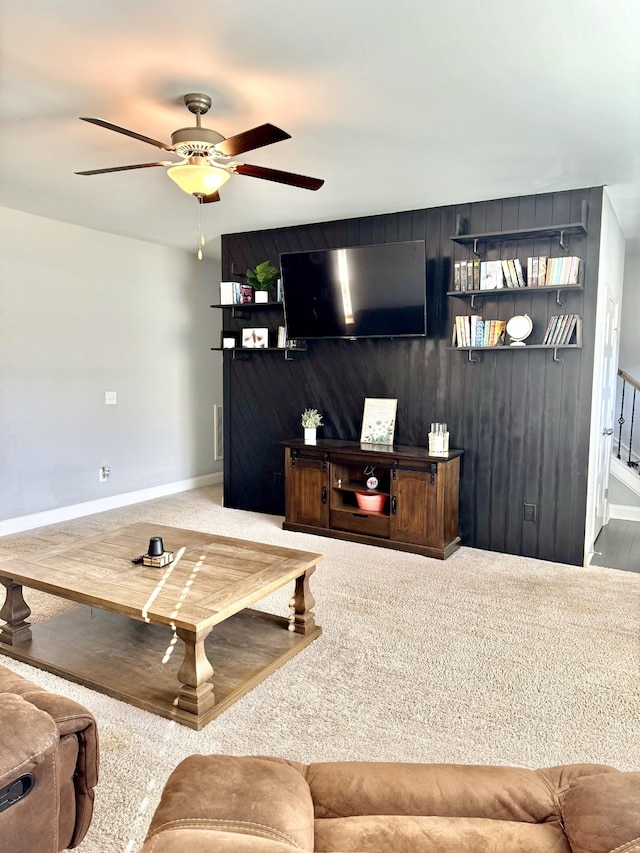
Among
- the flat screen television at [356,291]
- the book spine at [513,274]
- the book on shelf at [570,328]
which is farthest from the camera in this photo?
the flat screen television at [356,291]

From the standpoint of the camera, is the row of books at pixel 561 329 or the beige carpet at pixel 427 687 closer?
the beige carpet at pixel 427 687

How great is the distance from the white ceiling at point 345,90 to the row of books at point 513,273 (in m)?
0.48

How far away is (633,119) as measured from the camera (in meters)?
2.97

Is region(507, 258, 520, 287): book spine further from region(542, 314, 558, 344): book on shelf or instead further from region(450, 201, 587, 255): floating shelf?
region(542, 314, 558, 344): book on shelf

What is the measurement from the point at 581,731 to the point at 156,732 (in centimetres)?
158

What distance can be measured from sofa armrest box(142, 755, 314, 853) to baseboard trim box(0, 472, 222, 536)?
4.39 meters

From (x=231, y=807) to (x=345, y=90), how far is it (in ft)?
9.00

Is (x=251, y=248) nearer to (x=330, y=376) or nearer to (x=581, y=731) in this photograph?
(x=330, y=376)

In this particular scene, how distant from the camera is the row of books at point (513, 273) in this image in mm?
4062

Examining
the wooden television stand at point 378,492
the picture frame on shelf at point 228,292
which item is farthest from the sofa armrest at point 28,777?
the picture frame on shelf at point 228,292

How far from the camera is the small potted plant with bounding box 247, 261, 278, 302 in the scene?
5270 mm

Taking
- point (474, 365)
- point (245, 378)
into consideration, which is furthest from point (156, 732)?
point (245, 378)

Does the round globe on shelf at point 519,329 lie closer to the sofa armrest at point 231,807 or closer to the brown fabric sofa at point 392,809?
the brown fabric sofa at point 392,809

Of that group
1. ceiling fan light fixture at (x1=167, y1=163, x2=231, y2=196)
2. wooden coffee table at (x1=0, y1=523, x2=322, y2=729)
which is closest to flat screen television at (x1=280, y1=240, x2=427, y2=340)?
ceiling fan light fixture at (x1=167, y1=163, x2=231, y2=196)
